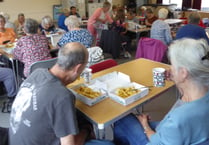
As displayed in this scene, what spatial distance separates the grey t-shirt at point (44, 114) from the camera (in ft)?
3.76

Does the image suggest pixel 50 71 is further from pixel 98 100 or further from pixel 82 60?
pixel 98 100

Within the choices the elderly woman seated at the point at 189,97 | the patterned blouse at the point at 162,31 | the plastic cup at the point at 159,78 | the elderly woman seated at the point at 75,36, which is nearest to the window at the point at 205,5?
the patterned blouse at the point at 162,31

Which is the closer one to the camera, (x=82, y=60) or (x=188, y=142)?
(x=188, y=142)

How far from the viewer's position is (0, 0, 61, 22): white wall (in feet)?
20.8

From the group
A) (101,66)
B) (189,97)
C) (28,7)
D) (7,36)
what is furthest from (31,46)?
(28,7)

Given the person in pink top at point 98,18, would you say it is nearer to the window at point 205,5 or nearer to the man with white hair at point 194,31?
the man with white hair at point 194,31

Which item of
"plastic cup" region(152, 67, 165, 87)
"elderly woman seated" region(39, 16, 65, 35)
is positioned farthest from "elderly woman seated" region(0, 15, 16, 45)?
"plastic cup" region(152, 67, 165, 87)

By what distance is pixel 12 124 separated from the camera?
128cm

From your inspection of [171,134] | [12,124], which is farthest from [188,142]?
[12,124]

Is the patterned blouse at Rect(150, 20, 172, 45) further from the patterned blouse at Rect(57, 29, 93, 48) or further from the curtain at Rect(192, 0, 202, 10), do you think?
the curtain at Rect(192, 0, 202, 10)

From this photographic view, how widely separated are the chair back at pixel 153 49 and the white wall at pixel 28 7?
4.53m

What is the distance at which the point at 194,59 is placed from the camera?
1028 mm

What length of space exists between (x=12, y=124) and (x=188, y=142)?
36.8 inches

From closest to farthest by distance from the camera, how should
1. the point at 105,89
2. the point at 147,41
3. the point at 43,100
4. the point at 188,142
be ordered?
the point at 188,142
the point at 43,100
the point at 105,89
the point at 147,41
